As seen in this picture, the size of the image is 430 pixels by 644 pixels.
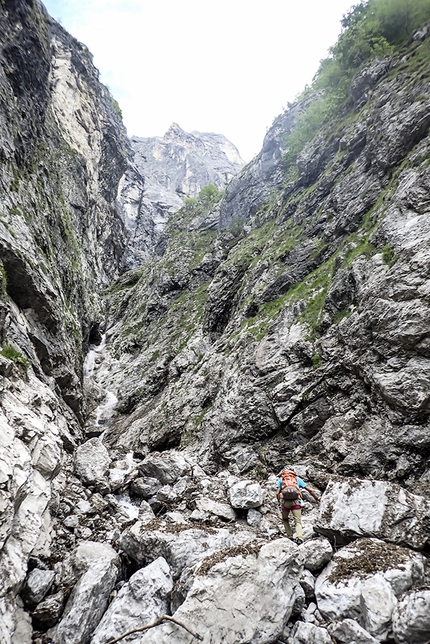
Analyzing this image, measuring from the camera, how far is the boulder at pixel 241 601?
16.3ft

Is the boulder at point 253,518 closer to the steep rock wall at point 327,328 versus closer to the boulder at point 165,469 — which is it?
the steep rock wall at point 327,328

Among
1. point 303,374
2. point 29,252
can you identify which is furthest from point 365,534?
point 29,252

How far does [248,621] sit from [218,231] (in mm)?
53940

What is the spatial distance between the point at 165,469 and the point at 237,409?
5566 mm

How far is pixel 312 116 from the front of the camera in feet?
139

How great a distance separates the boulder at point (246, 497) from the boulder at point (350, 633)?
5583mm

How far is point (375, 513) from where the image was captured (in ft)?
23.5

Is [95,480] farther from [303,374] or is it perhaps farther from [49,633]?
[303,374]

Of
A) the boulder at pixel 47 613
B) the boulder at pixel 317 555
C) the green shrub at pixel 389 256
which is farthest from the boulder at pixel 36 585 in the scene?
the green shrub at pixel 389 256

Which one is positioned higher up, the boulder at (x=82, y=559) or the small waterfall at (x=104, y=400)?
the small waterfall at (x=104, y=400)

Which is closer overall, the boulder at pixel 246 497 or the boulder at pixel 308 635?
the boulder at pixel 308 635

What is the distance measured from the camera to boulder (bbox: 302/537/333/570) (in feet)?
20.9

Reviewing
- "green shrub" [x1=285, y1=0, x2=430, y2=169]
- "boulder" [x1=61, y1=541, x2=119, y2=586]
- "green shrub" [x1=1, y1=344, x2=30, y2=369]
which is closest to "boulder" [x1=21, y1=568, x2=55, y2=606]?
"boulder" [x1=61, y1=541, x2=119, y2=586]

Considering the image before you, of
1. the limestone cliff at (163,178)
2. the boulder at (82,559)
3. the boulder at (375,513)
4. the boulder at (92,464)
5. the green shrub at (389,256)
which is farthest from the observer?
the limestone cliff at (163,178)
